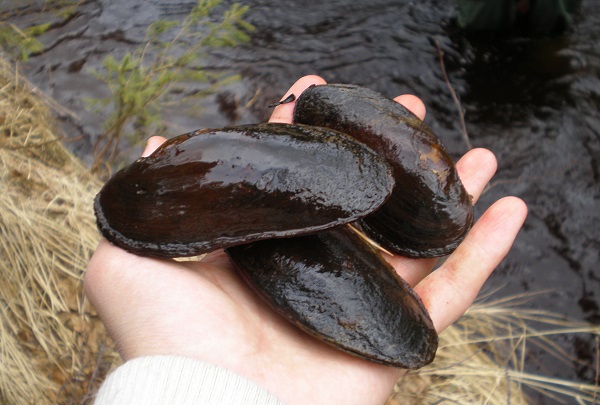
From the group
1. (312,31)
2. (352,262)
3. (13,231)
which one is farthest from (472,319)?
(312,31)

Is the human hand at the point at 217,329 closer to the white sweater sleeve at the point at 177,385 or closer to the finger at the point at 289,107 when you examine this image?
the white sweater sleeve at the point at 177,385

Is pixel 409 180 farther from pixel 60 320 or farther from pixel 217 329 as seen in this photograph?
pixel 60 320

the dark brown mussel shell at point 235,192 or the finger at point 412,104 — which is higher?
the dark brown mussel shell at point 235,192

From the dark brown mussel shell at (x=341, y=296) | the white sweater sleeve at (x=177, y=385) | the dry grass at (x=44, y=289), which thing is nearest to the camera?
the white sweater sleeve at (x=177, y=385)

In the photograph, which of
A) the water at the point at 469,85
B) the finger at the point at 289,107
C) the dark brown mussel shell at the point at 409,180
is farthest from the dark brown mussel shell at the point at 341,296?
the water at the point at 469,85

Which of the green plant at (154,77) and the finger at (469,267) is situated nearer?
the finger at (469,267)

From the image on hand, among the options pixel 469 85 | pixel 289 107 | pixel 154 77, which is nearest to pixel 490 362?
pixel 289 107

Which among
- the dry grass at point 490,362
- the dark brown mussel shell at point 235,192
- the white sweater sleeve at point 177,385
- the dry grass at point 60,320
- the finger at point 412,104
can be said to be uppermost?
the dark brown mussel shell at point 235,192

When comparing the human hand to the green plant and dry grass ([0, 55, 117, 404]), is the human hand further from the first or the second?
the green plant
